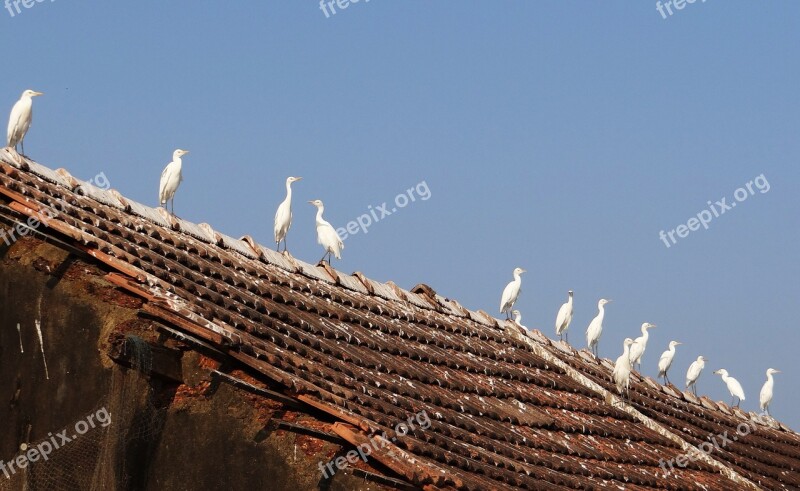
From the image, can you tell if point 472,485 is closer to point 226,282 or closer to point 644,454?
point 226,282

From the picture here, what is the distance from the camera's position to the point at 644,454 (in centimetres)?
1192

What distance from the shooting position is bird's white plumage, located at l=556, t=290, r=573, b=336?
2130 centimetres

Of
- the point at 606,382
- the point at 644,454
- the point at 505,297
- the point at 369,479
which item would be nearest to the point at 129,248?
the point at 369,479

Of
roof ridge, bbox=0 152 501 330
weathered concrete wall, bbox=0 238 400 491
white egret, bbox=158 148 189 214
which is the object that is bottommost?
weathered concrete wall, bbox=0 238 400 491

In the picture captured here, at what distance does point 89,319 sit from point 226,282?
69.8 inches

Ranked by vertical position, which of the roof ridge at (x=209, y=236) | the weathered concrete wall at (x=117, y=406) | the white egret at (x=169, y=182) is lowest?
the weathered concrete wall at (x=117, y=406)

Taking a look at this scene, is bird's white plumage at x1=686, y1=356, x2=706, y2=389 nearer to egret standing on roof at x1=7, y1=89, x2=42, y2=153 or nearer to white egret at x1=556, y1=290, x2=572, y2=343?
white egret at x1=556, y1=290, x2=572, y2=343

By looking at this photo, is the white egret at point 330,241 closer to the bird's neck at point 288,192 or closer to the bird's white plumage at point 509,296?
the bird's neck at point 288,192

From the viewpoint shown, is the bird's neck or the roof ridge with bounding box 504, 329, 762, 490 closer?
the roof ridge with bounding box 504, 329, 762, 490

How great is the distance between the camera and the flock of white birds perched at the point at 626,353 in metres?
14.7

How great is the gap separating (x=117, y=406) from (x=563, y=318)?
46.9 ft

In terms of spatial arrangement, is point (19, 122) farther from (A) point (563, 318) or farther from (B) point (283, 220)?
(A) point (563, 318)

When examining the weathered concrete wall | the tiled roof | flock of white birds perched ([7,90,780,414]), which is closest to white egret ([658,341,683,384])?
flock of white birds perched ([7,90,780,414])

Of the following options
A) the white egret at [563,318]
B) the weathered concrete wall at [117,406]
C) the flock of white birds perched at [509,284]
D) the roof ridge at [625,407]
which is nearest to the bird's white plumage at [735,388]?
the flock of white birds perched at [509,284]
